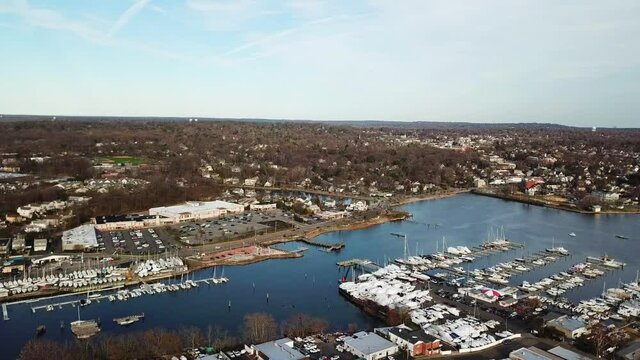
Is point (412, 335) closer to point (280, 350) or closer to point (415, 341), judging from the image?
point (415, 341)

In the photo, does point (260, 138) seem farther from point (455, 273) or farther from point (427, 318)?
point (427, 318)

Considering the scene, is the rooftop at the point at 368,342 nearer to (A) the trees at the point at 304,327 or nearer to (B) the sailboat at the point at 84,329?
(A) the trees at the point at 304,327

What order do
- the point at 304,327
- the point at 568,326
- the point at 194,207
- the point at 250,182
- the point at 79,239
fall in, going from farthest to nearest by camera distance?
the point at 250,182 < the point at 194,207 < the point at 79,239 < the point at 568,326 < the point at 304,327

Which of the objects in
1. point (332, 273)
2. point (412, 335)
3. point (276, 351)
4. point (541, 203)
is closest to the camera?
point (276, 351)

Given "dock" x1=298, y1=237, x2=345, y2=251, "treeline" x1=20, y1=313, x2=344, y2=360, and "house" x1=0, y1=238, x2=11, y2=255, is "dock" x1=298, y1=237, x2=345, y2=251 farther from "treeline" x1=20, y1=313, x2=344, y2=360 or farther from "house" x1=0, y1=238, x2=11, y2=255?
"house" x1=0, y1=238, x2=11, y2=255

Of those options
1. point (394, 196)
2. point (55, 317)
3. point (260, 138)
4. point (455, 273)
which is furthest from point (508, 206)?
point (260, 138)

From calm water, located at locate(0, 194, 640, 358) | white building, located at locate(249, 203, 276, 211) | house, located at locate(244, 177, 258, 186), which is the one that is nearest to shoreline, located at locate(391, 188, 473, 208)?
calm water, located at locate(0, 194, 640, 358)

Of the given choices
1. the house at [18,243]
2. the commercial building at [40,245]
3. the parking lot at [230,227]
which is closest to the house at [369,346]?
the parking lot at [230,227]

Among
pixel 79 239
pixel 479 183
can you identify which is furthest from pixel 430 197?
pixel 79 239
